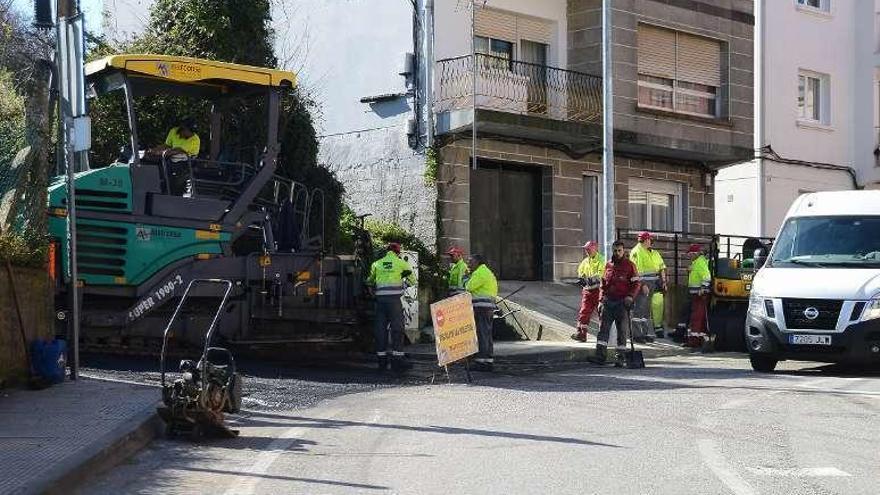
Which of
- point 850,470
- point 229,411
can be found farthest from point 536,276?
point 850,470

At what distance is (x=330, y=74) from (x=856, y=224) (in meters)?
11.2

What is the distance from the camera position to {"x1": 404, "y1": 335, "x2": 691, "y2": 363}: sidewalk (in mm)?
17547

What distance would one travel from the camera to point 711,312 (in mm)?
20219

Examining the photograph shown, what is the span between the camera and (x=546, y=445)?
9273 mm

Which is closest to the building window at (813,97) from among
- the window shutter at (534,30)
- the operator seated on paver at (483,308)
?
the window shutter at (534,30)

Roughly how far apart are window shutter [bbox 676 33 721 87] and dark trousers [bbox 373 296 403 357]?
477 inches

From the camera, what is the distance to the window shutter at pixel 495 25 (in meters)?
22.7

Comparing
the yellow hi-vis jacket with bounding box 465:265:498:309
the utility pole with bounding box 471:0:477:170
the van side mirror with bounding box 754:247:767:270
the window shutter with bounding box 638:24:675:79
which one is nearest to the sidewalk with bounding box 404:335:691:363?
the yellow hi-vis jacket with bounding box 465:265:498:309

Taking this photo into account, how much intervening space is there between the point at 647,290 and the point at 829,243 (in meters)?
4.19

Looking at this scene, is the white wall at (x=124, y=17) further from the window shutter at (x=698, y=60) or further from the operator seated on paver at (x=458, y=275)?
the window shutter at (x=698, y=60)

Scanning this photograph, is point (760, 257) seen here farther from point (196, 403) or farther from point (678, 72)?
point (196, 403)

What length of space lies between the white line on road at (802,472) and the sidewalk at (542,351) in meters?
9.15

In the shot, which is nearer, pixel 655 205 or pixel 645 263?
pixel 645 263

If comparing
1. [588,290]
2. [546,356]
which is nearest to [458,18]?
[588,290]
